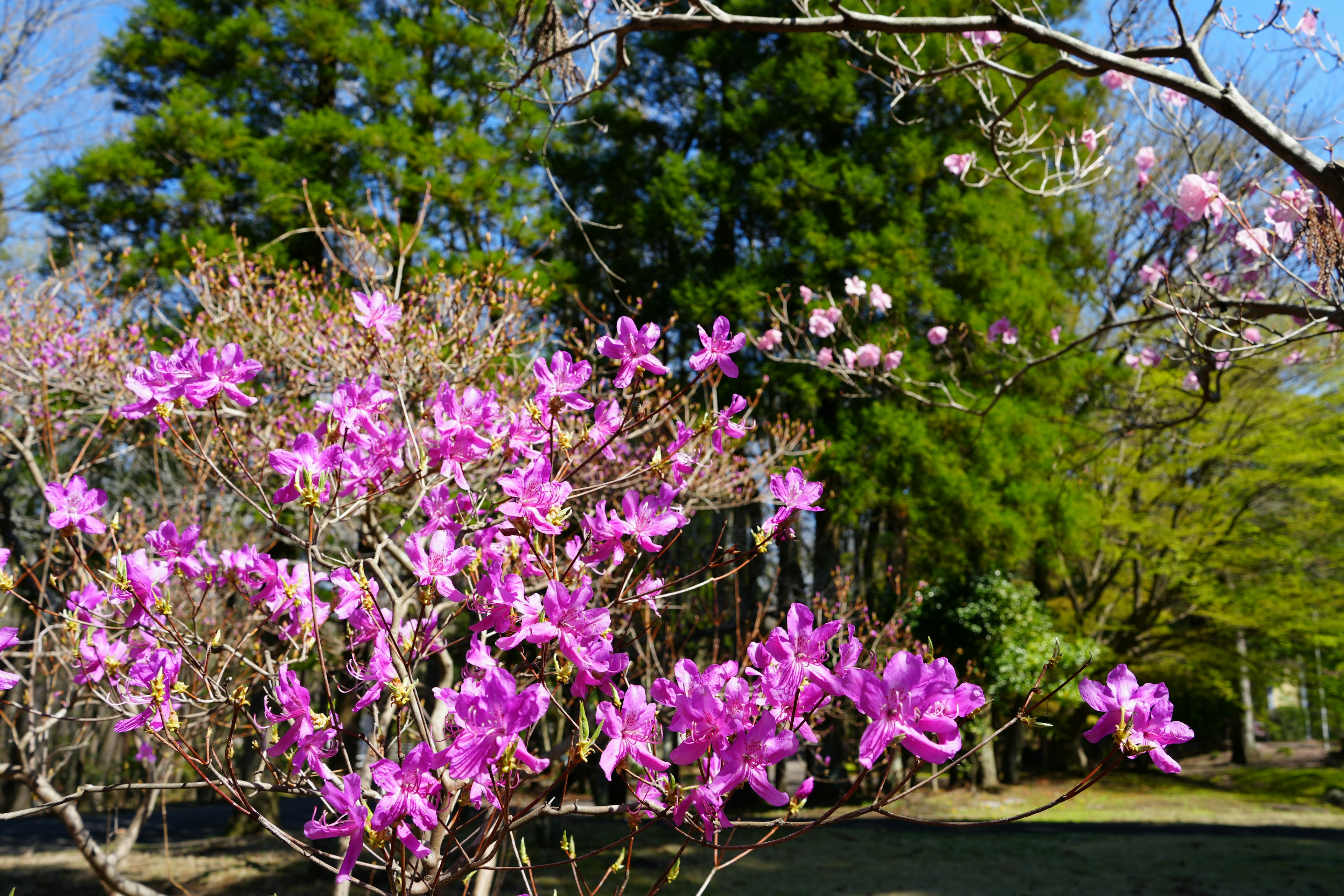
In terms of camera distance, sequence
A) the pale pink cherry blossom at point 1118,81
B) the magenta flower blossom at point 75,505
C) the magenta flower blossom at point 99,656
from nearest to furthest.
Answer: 1. the magenta flower blossom at point 75,505
2. the magenta flower blossom at point 99,656
3. the pale pink cherry blossom at point 1118,81

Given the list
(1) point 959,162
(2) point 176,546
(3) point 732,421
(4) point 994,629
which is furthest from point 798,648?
(4) point 994,629

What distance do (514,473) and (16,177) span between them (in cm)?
1301

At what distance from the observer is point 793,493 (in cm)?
139

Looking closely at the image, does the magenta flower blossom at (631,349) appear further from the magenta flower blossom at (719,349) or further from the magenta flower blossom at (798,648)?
the magenta flower blossom at (798,648)

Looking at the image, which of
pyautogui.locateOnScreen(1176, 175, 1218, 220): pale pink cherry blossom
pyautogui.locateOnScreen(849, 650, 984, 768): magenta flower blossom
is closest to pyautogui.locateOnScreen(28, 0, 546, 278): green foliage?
pyautogui.locateOnScreen(1176, 175, 1218, 220): pale pink cherry blossom

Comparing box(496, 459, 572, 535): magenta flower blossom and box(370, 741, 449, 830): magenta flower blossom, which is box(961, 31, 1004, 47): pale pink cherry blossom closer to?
box(496, 459, 572, 535): magenta flower blossom

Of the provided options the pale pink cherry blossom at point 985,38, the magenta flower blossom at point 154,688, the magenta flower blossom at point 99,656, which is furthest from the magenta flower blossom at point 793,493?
the pale pink cherry blossom at point 985,38

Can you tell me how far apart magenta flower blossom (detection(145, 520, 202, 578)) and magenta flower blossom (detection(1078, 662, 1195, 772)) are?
1.48 m

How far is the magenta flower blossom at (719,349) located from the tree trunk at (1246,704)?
47.2 ft

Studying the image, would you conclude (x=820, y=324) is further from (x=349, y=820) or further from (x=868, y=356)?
(x=349, y=820)

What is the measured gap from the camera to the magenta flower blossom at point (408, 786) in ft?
3.72

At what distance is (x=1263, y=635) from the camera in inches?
500

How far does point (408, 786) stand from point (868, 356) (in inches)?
235

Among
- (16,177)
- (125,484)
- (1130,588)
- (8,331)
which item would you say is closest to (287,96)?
(16,177)
